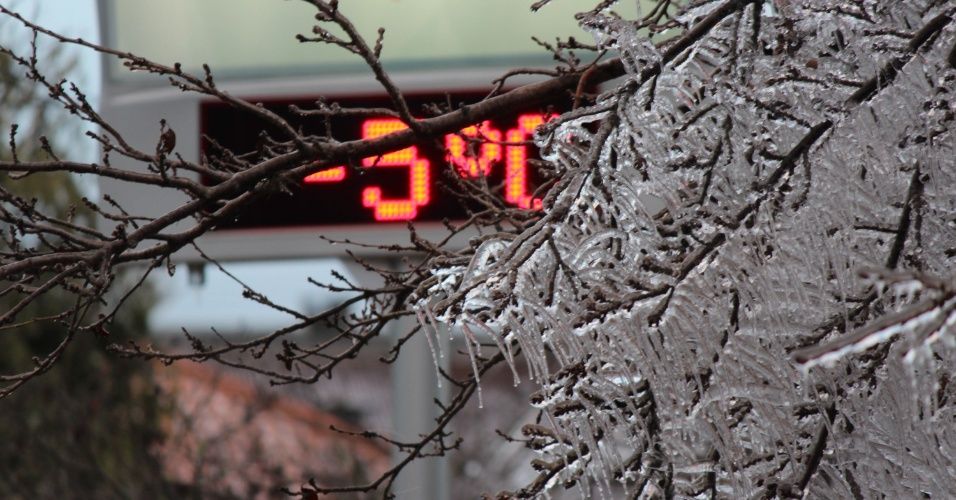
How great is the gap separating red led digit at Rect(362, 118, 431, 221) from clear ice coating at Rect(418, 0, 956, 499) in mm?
2341

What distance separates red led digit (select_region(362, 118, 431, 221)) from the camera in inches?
219

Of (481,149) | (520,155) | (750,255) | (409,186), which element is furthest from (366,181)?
(750,255)

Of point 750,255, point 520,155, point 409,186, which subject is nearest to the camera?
point 750,255

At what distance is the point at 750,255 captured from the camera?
3043mm

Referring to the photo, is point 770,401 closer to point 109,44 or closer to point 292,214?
point 292,214

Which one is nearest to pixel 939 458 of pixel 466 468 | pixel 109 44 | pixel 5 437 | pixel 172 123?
pixel 172 123

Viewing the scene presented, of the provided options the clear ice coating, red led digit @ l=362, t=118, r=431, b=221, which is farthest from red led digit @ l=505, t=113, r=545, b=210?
the clear ice coating

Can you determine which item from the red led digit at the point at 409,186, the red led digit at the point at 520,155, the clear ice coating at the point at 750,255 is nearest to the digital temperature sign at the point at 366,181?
the red led digit at the point at 409,186

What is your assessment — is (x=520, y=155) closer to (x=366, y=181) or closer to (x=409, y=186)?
(x=409, y=186)

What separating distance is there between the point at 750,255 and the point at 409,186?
2.67 meters

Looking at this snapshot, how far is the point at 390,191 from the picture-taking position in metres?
5.60

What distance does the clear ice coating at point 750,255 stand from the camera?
2994 mm

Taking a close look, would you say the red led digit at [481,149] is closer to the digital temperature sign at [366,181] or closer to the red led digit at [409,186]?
the digital temperature sign at [366,181]

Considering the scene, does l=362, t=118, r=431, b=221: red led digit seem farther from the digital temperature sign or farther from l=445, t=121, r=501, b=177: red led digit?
l=445, t=121, r=501, b=177: red led digit
